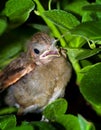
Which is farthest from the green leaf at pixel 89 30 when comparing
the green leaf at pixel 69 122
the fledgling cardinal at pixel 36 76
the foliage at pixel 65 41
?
the fledgling cardinal at pixel 36 76

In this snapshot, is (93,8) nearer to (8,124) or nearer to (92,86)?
(92,86)

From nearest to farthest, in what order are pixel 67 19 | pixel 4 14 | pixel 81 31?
pixel 81 31 < pixel 67 19 < pixel 4 14

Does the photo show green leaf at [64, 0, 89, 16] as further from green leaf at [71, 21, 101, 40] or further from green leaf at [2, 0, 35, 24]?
green leaf at [71, 21, 101, 40]

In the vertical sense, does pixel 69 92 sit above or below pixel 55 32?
below

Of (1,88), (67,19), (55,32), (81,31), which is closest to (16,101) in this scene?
(1,88)

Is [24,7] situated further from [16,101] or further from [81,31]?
[16,101]

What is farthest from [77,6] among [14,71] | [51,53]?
[14,71]
